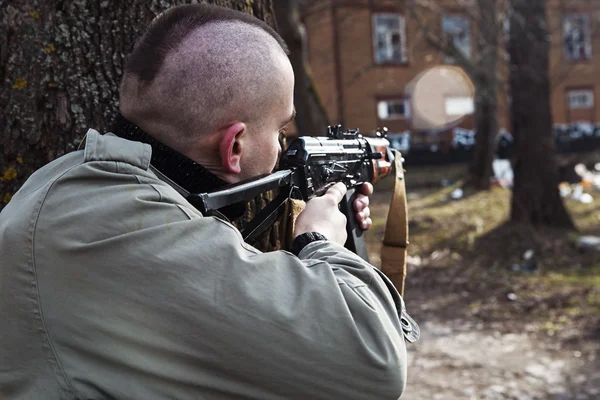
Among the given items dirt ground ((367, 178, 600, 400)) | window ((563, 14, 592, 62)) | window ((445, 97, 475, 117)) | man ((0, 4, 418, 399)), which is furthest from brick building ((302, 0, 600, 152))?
man ((0, 4, 418, 399))

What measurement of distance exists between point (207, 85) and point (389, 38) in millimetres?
23246

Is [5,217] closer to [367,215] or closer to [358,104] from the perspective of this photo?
[367,215]

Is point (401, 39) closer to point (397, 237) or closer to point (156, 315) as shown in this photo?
point (397, 237)

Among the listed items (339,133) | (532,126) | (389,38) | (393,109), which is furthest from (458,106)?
(339,133)

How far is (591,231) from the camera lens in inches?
392

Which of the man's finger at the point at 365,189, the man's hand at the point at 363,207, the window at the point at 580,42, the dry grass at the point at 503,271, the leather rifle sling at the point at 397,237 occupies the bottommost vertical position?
the dry grass at the point at 503,271

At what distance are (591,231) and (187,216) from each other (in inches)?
380

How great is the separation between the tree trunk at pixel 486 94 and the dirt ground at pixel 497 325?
5814 millimetres

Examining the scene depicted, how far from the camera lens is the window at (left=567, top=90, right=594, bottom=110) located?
2679 centimetres

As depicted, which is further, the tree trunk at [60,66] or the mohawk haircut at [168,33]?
the tree trunk at [60,66]

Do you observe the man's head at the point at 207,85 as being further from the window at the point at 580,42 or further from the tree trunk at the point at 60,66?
the window at the point at 580,42

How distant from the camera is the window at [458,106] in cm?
2333

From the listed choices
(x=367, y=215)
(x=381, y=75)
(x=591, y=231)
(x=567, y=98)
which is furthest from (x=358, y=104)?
(x=367, y=215)

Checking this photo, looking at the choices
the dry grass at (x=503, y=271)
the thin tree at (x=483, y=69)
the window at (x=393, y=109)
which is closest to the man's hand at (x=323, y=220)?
the dry grass at (x=503, y=271)
